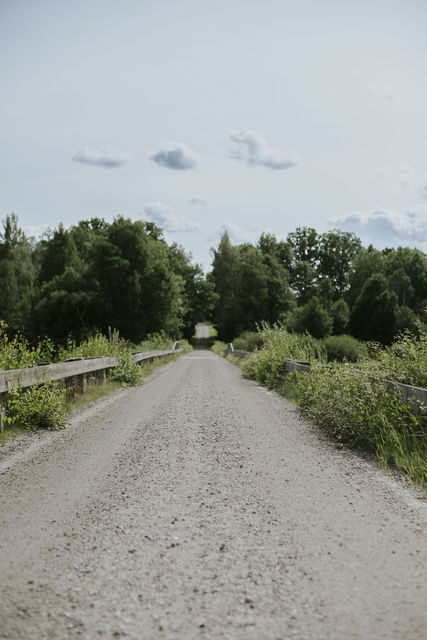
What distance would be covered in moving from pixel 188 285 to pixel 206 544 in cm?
7444

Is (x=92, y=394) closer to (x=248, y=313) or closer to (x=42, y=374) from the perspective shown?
(x=42, y=374)

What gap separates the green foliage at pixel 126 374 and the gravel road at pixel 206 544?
811cm

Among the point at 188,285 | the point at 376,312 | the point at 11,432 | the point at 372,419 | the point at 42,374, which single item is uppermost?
the point at 188,285

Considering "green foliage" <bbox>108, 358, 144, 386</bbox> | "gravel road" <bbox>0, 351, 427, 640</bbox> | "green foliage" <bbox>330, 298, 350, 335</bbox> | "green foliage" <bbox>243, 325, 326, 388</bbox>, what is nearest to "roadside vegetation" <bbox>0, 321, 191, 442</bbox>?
"gravel road" <bbox>0, 351, 427, 640</bbox>

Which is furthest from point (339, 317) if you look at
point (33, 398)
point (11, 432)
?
point (11, 432)

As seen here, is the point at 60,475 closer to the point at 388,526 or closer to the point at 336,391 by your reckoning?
the point at 388,526

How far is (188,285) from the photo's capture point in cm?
7744

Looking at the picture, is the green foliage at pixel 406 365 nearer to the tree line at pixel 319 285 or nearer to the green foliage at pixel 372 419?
the green foliage at pixel 372 419

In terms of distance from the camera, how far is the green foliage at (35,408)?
743 cm

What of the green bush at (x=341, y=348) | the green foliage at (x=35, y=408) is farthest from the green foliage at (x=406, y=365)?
the green bush at (x=341, y=348)

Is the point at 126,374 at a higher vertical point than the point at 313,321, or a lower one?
lower

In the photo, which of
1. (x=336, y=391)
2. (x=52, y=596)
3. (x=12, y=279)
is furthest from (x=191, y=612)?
(x=12, y=279)

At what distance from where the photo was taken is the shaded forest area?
185 ft

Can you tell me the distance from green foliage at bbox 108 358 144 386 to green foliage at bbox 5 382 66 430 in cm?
653
